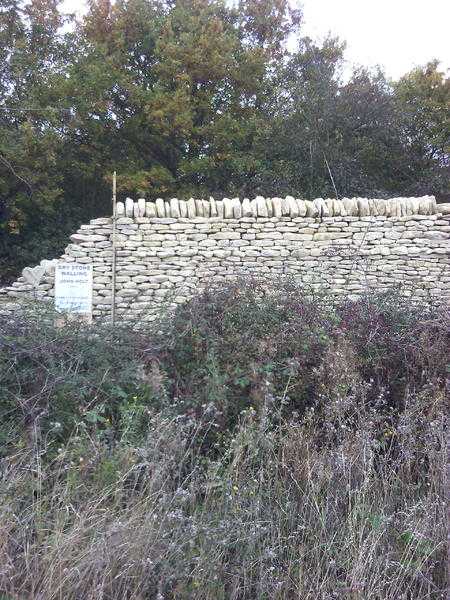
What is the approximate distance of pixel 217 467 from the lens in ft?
10.7

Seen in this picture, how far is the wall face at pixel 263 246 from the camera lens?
8.16 meters

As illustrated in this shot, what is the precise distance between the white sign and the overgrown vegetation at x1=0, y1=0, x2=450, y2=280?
15.5 ft

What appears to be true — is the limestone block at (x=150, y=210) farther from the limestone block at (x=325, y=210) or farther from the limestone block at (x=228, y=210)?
the limestone block at (x=325, y=210)

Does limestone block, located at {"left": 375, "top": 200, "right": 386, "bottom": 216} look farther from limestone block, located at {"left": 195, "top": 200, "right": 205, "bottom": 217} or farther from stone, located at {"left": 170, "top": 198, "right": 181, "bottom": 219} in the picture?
stone, located at {"left": 170, "top": 198, "right": 181, "bottom": 219}

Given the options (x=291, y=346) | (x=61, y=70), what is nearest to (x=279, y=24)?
(x=61, y=70)

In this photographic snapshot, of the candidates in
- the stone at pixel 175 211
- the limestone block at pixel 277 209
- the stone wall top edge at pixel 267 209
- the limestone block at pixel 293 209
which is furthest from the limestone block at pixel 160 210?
the limestone block at pixel 293 209

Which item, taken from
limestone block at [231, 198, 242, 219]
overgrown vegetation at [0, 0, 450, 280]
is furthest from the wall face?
overgrown vegetation at [0, 0, 450, 280]

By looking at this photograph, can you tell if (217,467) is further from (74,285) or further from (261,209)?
(261,209)

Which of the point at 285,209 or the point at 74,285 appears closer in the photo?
the point at 74,285

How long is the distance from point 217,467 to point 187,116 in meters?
11.2

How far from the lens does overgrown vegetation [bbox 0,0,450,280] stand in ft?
41.8

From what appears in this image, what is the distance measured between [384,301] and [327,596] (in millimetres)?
3946

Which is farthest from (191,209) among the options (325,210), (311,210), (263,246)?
(325,210)

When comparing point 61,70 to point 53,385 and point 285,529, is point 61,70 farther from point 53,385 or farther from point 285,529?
point 285,529
